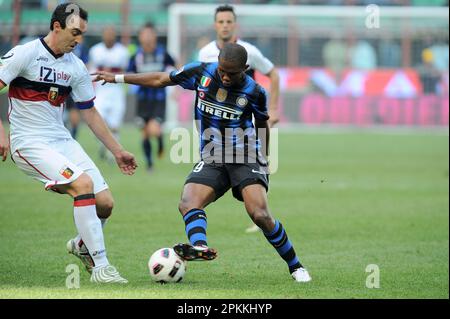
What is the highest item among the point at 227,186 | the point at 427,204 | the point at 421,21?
the point at 421,21

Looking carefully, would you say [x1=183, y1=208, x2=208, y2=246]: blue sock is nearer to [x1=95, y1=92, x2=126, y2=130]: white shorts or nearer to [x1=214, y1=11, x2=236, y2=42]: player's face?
[x1=214, y1=11, x2=236, y2=42]: player's face

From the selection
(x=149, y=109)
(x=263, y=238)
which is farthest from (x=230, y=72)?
(x=149, y=109)

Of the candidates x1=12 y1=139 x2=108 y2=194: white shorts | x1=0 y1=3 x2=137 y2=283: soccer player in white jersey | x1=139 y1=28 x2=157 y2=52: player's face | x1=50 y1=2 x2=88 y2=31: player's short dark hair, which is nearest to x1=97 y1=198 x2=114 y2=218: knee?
x1=0 y1=3 x2=137 y2=283: soccer player in white jersey

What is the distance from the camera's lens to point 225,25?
11.6 meters

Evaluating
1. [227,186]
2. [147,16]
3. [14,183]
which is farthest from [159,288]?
[147,16]

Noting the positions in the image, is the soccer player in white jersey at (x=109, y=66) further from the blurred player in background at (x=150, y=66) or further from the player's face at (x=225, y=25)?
the player's face at (x=225, y=25)

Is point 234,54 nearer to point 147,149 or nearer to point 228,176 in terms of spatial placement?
point 228,176

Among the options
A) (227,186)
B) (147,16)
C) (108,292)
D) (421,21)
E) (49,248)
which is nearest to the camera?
(108,292)

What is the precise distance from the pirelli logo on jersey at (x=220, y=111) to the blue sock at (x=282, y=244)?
40.0 inches

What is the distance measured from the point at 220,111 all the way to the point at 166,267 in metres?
1.49

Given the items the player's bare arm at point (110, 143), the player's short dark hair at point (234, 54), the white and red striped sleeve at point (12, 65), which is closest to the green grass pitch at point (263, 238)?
the player's bare arm at point (110, 143)
